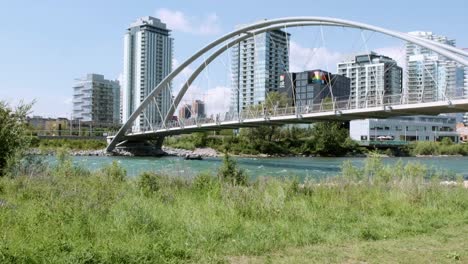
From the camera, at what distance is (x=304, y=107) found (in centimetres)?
4631

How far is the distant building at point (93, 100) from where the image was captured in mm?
151250

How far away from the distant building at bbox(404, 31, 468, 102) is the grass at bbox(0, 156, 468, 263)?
21.8m

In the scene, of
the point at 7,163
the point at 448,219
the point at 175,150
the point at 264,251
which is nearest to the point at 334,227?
the point at 264,251

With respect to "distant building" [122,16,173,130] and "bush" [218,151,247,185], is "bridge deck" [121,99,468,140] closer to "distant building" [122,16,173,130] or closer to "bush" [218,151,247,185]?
"bush" [218,151,247,185]

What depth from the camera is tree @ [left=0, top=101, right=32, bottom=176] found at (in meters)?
17.4

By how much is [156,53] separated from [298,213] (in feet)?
369

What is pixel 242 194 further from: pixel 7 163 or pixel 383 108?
pixel 383 108

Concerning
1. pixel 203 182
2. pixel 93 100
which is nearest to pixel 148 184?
pixel 203 182

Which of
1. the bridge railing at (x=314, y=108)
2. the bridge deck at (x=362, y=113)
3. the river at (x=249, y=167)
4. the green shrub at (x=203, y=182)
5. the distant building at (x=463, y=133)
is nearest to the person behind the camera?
the green shrub at (x=203, y=182)

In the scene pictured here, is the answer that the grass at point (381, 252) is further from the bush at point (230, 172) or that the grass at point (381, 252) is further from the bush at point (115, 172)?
the bush at point (115, 172)

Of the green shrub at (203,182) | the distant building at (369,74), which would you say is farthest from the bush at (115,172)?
the distant building at (369,74)

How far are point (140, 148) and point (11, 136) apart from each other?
6534cm

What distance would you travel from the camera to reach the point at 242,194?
11.5 m

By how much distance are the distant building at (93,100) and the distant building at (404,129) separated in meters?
76.0
